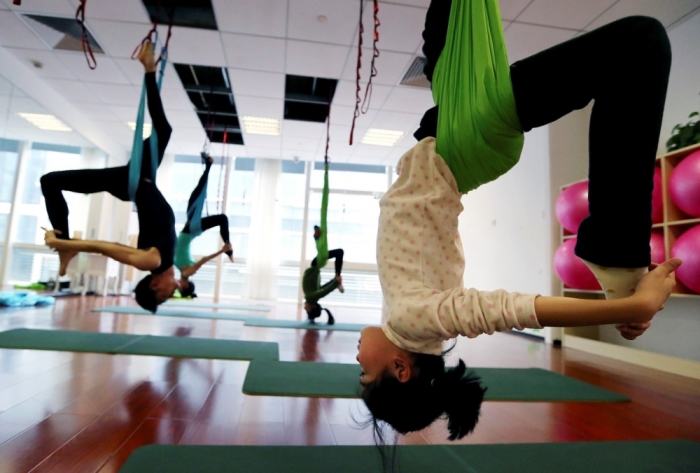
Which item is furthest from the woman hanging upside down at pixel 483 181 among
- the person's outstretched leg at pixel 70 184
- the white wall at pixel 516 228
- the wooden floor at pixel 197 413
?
the white wall at pixel 516 228

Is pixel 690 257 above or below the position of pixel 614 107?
below

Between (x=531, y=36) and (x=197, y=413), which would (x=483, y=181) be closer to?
(x=197, y=413)

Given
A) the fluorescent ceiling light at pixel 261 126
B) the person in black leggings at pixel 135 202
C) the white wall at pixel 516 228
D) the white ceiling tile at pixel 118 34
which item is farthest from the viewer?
the fluorescent ceiling light at pixel 261 126

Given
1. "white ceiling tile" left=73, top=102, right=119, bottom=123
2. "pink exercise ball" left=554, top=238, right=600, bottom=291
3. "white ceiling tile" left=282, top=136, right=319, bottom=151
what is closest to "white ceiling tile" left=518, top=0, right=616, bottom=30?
"pink exercise ball" left=554, top=238, right=600, bottom=291

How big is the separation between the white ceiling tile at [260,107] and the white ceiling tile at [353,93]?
2.76 ft

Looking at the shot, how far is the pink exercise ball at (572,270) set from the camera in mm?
3549

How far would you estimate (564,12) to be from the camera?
354 cm

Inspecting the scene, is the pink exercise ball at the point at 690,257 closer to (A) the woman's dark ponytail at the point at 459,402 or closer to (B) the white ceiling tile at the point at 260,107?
(A) the woman's dark ponytail at the point at 459,402

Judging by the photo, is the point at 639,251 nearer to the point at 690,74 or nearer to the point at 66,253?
the point at 66,253

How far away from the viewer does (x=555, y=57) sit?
859 mm

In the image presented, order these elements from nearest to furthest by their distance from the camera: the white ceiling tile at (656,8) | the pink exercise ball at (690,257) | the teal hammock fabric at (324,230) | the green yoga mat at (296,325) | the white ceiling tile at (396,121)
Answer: the pink exercise ball at (690,257) < the white ceiling tile at (656,8) < the teal hammock fabric at (324,230) < the green yoga mat at (296,325) < the white ceiling tile at (396,121)

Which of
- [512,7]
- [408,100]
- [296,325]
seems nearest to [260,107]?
[408,100]

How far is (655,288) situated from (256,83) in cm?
512

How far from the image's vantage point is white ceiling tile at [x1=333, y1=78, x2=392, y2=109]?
5039mm
